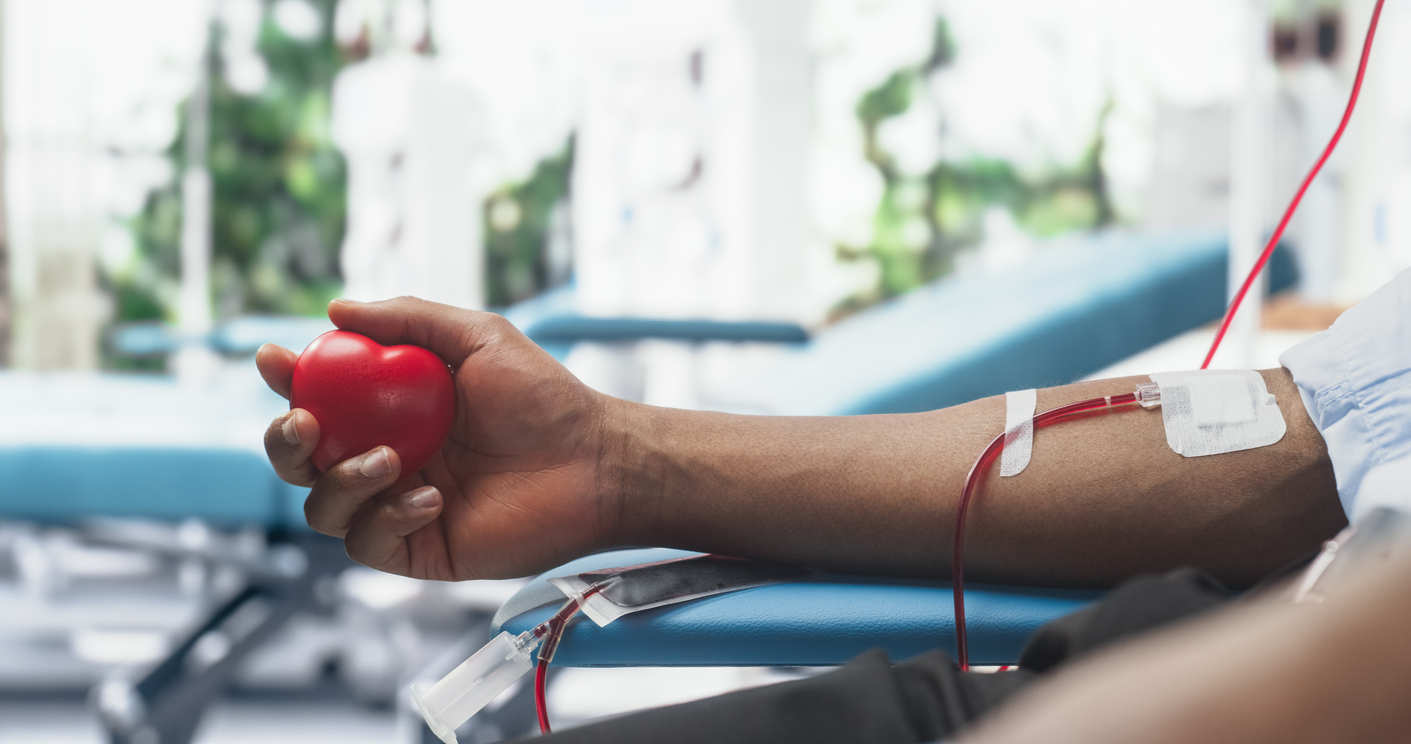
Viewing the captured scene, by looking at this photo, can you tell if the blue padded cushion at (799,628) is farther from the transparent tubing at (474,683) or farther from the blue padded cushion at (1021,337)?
the blue padded cushion at (1021,337)

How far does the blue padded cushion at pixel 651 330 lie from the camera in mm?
1483

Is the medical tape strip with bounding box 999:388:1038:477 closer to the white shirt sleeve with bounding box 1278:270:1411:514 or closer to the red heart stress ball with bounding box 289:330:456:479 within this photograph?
the white shirt sleeve with bounding box 1278:270:1411:514

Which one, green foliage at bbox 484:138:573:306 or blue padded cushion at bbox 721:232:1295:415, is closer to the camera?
blue padded cushion at bbox 721:232:1295:415

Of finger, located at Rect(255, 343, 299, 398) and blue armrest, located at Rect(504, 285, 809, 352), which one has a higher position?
finger, located at Rect(255, 343, 299, 398)

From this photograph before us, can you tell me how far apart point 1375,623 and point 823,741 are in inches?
8.3

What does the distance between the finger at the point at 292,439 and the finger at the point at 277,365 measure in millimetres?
61

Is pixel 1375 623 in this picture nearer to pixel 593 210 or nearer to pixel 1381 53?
pixel 593 210

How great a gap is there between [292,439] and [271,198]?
445cm

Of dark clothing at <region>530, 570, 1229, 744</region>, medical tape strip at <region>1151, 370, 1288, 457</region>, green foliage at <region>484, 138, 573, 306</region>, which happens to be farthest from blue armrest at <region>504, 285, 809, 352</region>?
green foliage at <region>484, 138, 573, 306</region>

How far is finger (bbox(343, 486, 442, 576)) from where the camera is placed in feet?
2.19

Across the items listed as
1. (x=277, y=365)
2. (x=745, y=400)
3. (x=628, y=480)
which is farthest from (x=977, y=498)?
(x=745, y=400)

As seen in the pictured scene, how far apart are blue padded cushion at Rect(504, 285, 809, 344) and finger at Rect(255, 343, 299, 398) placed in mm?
770

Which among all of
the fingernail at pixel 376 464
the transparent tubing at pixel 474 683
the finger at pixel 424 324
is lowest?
the transparent tubing at pixel 474 683

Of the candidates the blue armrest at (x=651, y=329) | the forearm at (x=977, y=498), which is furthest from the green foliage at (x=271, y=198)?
the forearm at (x=977, y=498)
